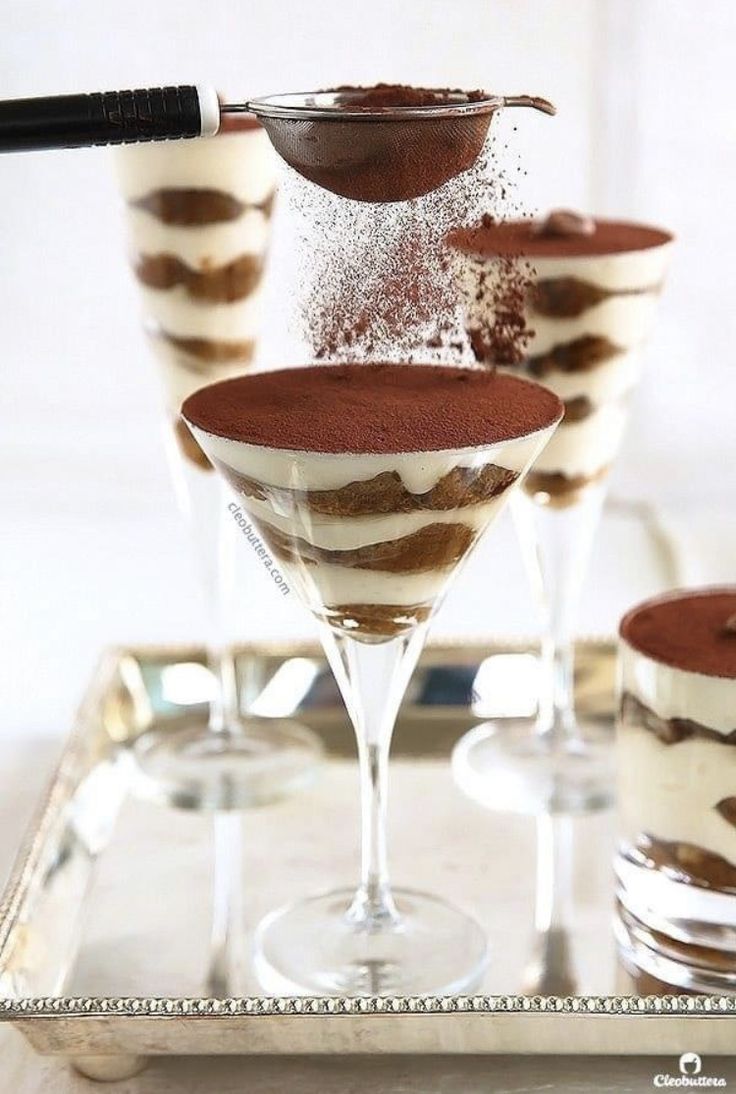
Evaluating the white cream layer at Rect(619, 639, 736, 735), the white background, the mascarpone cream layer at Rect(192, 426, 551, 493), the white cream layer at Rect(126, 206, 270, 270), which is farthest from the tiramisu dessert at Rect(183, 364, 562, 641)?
the white background

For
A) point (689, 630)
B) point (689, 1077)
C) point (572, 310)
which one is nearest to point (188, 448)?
point (572, 310)

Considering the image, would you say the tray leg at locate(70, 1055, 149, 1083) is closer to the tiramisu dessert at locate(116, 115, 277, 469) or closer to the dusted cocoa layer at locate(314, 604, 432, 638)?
the dusted cocoa layer at locate(314, 604, 432, 638)

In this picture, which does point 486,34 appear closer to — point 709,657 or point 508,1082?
point 709,657

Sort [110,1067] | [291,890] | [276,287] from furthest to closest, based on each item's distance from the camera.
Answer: [276,287] < [291,890] < [110,1067]

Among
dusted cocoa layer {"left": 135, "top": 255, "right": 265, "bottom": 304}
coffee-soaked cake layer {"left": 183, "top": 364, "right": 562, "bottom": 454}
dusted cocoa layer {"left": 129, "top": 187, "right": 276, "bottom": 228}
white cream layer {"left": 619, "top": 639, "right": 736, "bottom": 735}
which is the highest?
dusted cocoa layer {"left": 129, "top": 187, "right": 276, "bottom": 228}

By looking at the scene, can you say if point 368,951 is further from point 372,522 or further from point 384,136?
point 384,136

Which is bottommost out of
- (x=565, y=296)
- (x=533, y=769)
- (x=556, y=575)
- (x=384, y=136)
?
(x=533, y=769)

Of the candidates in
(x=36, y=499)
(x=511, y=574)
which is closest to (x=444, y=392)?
(x=511, y=574)
